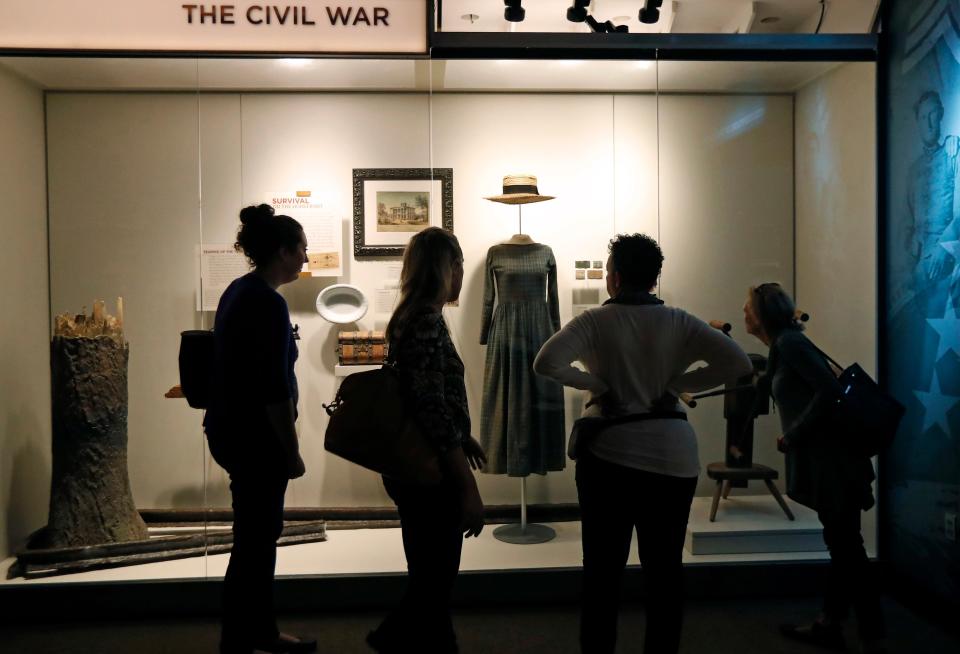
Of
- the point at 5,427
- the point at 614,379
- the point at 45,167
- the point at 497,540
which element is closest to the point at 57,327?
the point at 5,427

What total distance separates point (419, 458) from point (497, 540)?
1884 millimetres

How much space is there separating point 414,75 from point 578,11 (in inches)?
31.1

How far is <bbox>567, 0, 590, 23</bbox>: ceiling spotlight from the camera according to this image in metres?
→ 3.42

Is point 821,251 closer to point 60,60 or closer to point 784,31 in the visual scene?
point 784,31

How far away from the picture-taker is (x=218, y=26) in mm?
3277

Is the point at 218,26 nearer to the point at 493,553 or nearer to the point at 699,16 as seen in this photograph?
the point at 699,16

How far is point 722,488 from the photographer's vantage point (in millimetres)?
3707

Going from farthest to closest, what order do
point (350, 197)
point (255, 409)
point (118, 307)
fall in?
point (350, 197)
point (118, 307)
point (255, 409)

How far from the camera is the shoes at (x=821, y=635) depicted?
2.90 m

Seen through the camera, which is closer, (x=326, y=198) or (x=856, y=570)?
(x=856, y=570)

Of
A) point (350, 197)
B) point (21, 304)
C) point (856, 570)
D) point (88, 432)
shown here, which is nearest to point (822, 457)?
point (856, 570)

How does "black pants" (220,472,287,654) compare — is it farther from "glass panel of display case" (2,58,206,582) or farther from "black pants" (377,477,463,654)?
"glass panel of display case" (2,58,206,582)

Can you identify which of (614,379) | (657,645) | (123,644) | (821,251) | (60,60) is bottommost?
(123,644)

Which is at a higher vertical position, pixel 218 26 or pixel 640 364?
pixel 218 26
